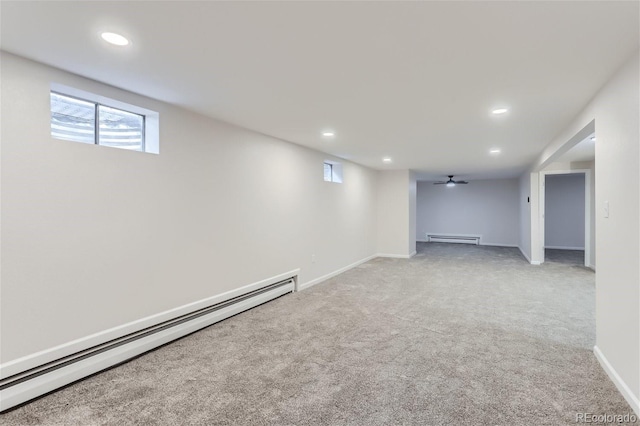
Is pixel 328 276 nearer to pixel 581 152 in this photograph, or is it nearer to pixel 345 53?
pixel 345 53

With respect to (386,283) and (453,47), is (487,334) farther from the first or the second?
(453,47)

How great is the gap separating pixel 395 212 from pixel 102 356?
6.69m

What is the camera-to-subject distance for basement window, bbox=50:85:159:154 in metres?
2.35

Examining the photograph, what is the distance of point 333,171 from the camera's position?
634cm

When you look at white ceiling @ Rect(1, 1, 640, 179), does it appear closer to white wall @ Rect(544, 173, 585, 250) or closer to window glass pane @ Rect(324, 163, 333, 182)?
window glass pane @ Rect(324, 163, 333, 182)

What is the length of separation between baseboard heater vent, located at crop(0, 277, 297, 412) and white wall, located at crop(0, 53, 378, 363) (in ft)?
0.48

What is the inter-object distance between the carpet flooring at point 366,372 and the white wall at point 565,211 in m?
6.41

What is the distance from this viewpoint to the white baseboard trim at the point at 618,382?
1.92 metres

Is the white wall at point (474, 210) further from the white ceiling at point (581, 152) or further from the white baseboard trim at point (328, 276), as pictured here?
the white baseboard trim at point (328, 276)

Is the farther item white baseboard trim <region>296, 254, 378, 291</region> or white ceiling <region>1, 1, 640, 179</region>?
white baseboard trim <region>296, 254, 378, 291</region>

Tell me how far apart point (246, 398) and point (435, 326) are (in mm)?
2115

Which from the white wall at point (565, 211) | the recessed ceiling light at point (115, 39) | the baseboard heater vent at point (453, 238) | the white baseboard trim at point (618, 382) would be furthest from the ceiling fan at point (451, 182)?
the recessed ceiling light at point (115, 39)

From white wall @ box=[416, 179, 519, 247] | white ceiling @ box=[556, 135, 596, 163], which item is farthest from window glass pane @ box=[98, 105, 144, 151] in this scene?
white wall @ box=[416, 179, 519, 247]

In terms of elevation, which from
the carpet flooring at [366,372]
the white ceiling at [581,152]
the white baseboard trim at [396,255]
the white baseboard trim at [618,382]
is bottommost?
the carpet flooring at [366,372]
